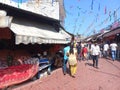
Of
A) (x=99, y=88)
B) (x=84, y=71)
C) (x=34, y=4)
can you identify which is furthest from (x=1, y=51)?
(x=34, y=4)

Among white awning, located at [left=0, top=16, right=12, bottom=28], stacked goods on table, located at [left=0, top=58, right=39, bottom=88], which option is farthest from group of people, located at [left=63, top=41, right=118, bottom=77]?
white awning, located at [left=0, top=16, right=12, bottom=28]

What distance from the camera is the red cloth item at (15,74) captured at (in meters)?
11.5

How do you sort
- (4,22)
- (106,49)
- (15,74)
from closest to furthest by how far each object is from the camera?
(4,22), (15,74), (106,49)

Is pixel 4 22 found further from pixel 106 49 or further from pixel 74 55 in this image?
pixel 106 49

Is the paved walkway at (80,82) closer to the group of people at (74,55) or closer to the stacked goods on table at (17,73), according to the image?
the stacked goods on table at (17,73)

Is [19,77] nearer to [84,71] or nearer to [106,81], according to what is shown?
[106,81]

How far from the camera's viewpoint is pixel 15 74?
1229 cm

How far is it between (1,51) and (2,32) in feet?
4.38

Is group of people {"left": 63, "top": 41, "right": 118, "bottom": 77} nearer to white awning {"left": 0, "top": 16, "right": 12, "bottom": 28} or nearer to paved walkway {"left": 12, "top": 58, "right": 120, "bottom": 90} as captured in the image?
paved walkway {"left": 12, "top": 58, "right": 120, "bottom": 90}

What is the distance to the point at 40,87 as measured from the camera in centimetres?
1343

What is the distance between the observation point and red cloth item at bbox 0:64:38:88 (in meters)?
11.5

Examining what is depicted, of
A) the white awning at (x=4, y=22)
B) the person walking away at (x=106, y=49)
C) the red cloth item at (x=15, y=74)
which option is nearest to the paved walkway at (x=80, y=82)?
the red cloth item at (x=15, y=74)

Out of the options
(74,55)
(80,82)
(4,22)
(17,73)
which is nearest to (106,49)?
(74,55)

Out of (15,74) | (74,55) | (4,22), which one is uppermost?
(4,22)
